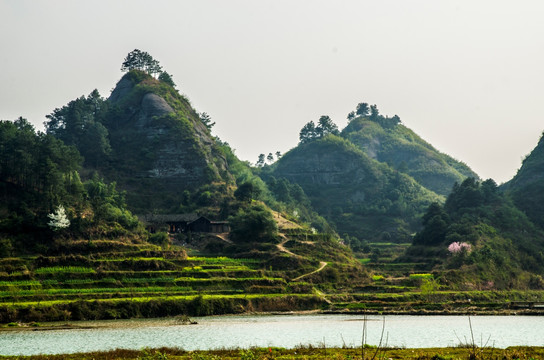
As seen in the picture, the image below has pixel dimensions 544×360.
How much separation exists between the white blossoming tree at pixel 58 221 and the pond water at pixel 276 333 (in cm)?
2320

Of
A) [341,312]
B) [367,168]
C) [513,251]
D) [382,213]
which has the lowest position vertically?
[341,312]

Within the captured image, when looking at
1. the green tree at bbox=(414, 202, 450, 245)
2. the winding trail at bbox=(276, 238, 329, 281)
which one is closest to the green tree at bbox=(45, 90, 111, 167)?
the winding trail at bbox=(276, 238, 329, 281)

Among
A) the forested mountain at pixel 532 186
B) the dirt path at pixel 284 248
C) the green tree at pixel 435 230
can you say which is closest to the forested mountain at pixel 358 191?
the green tree at pixel 435 230

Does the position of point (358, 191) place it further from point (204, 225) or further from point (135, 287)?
point (135, 287)

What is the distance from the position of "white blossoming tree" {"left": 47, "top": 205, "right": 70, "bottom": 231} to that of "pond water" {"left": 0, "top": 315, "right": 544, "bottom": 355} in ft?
76.1

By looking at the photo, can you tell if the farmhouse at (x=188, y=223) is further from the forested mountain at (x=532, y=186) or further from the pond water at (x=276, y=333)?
the forested mountain at (x=532, y=186)

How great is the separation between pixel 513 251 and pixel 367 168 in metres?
78.8

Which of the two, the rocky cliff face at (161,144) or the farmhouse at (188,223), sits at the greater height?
the rocky cliff face at (161,144)

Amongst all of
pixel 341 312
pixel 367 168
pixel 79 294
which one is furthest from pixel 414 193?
pixel 79 294

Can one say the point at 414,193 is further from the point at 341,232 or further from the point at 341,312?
the point at 341,312

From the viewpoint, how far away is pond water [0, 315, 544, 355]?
48656 millimetres

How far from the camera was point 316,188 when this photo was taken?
183 metres

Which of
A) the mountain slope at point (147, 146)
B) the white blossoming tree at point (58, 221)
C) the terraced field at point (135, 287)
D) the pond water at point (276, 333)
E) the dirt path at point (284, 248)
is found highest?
the mountain slope at point (147, 146)

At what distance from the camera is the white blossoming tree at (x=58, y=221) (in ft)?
275
